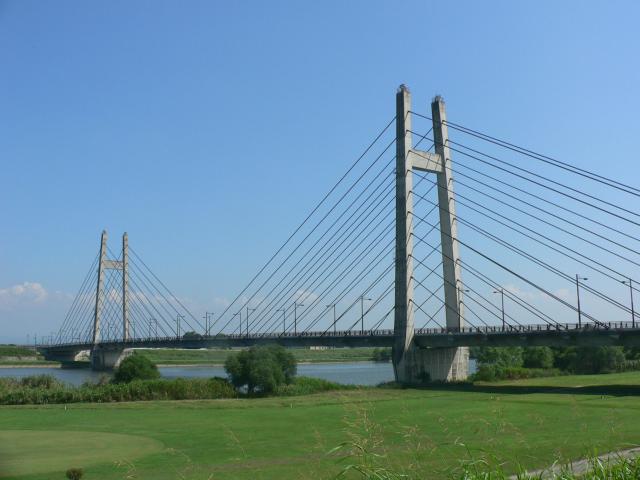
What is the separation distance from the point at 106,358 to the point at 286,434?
264ft

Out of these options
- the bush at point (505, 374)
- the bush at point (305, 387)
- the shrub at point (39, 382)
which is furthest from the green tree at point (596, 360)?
the shrub at point (39, 382)

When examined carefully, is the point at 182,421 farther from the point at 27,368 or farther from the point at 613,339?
the point at 27,368

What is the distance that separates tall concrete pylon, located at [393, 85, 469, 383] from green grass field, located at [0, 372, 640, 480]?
13.7 m

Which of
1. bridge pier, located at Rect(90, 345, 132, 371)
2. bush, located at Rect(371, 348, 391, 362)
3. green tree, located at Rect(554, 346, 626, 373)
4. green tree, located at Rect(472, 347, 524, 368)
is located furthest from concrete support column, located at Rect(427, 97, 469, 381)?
bush, located at Rect(371, 348, 391, 362)

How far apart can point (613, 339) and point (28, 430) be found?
35.9 meters

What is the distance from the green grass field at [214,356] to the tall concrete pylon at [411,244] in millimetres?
78427

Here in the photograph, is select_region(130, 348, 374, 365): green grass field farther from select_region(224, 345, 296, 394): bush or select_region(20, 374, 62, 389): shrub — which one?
select_region(224, 345, 296, 394): bush

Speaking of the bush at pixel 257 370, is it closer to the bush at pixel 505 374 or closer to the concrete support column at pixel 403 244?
the concrete support column at pixel 403 244

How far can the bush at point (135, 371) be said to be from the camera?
49969 millimetres

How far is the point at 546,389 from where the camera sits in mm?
43219

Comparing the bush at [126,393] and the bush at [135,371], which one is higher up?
the bush at [135,371]

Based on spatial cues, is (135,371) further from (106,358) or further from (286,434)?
(106,358)

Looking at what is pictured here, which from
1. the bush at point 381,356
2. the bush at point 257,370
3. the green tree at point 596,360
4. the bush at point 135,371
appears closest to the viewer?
the bush at point 257,370

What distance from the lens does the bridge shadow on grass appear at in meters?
39.1
